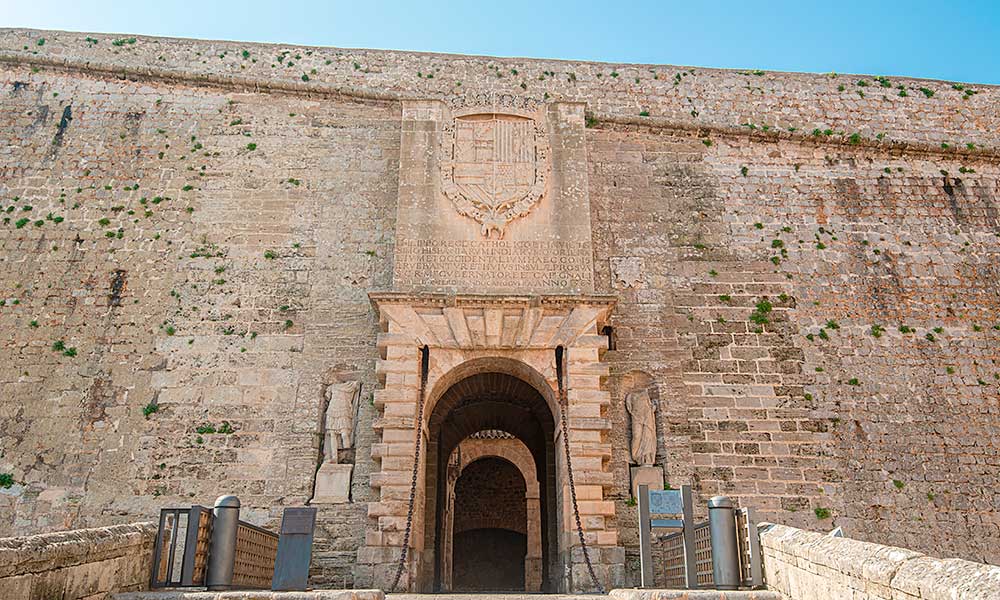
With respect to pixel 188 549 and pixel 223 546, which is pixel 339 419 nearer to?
pixel 223 546

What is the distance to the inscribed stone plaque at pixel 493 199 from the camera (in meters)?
9.58

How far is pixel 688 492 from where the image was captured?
605cm

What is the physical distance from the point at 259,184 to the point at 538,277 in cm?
439

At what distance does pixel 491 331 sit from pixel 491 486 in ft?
36.8

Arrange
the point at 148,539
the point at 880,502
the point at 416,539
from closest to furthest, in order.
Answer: the point at 148,539 < the point at 416,539 < the point at 880,502

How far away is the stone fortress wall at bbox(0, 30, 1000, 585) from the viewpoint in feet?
29.9

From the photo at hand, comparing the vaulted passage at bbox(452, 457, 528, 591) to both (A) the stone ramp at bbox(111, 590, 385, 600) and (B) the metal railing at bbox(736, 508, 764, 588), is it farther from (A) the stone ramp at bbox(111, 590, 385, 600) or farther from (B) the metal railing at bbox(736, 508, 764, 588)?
(A) the stone ramp at bbox(111, 590, 385, 600)

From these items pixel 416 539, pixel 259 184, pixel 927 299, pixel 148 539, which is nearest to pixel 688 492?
pixel 416 539

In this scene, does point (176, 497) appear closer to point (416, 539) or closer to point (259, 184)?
point (416, 539)

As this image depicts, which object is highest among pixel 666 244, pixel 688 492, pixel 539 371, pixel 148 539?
pixel 666 244

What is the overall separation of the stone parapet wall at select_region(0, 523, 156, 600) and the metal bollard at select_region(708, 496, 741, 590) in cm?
444

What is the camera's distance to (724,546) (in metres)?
5.80


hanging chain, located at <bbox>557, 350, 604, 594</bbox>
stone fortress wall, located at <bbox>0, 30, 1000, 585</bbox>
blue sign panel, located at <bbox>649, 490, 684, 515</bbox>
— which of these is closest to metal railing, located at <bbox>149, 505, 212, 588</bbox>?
stone fortress wall, located at <bbox>0, 30, 1000, 585</bbox>

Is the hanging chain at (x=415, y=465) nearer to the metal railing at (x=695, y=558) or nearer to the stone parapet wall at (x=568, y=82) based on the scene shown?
the metal railing at (x=695, y=558)
